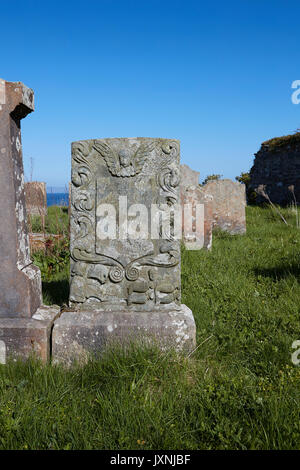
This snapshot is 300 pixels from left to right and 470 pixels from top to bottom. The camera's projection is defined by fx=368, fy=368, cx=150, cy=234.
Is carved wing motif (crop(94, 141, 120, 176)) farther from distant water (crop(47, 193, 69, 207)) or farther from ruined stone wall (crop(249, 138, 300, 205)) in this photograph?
ruined stone wall (crop(249, 138, 300, 205))

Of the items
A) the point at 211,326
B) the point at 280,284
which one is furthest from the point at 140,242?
the point at 280,284

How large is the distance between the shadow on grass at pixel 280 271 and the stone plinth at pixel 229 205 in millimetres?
3561

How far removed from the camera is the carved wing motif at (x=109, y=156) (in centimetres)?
308

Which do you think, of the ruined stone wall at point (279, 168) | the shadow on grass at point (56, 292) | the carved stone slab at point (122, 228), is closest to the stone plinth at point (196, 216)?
the shadow on grass at point (56, 292)

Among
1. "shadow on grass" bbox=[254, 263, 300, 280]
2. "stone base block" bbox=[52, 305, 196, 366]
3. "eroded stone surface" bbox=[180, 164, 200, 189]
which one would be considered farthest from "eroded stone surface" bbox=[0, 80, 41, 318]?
"eroded stone surface" bbox=[180, 164, 200, 189]

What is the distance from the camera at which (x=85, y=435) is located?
2057 mm

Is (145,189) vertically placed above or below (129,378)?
above

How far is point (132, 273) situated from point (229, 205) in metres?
6.32

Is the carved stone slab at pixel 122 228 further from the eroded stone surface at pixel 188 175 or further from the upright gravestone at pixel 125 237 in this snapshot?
the eroded stone surface at pixel 188 175

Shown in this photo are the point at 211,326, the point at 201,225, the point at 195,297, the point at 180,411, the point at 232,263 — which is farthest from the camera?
the point at 201,225

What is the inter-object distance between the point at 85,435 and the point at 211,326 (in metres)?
1.71
